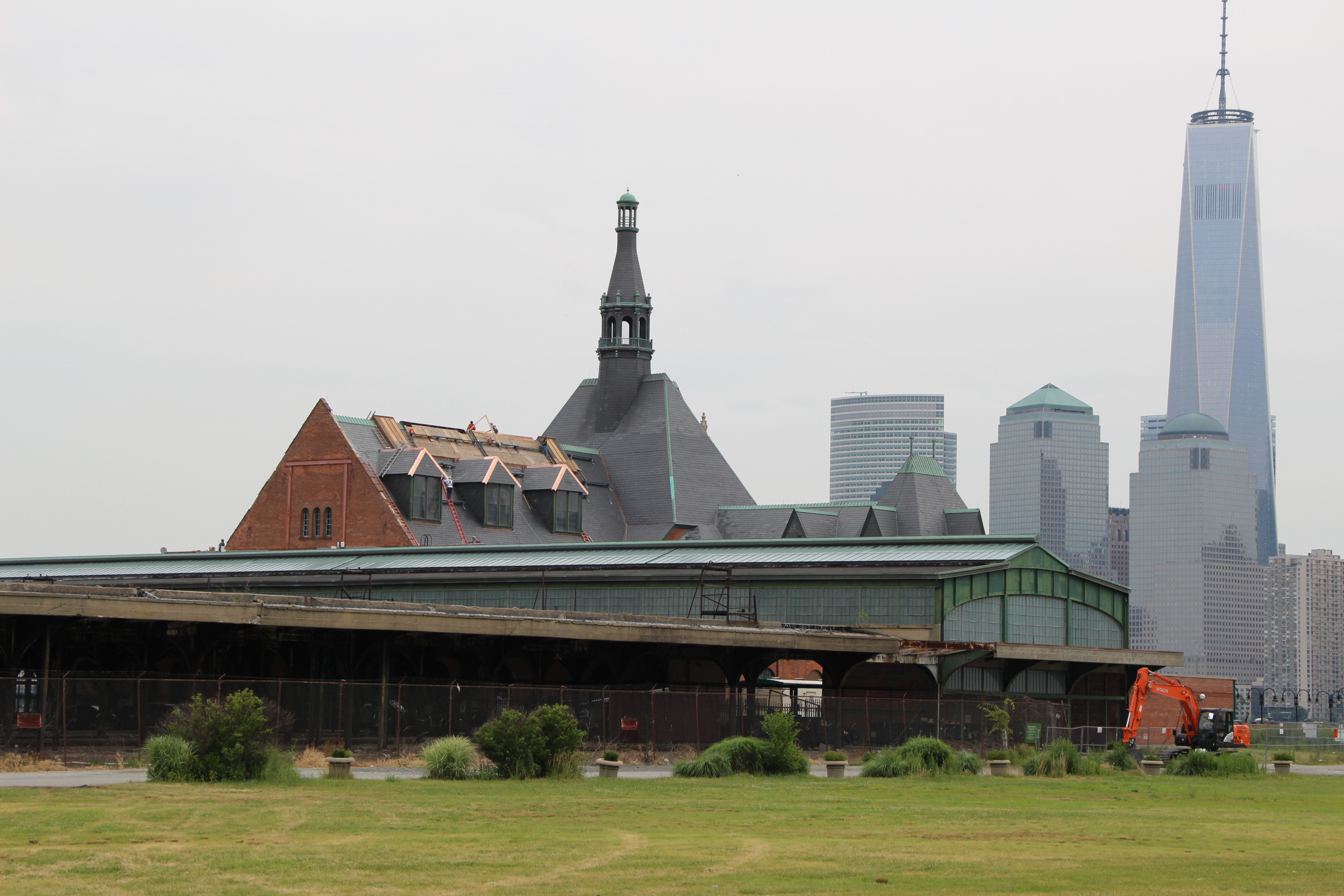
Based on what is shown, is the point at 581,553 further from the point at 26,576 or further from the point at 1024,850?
the point at 1024,850

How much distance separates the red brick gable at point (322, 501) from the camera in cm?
8338

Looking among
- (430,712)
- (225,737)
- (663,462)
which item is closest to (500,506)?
(663,462)

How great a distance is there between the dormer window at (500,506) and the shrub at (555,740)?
51.8 metres

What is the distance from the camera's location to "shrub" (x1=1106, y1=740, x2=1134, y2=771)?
151ft

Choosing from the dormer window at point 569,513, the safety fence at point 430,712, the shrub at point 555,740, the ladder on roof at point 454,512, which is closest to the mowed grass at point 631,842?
the shrub at point 555,740

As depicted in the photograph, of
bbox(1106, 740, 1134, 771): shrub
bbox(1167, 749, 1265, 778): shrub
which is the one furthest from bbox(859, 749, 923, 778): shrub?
bbox(1167, 749, 1265, 778): shrub

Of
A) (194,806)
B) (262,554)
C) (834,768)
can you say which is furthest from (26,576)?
(194,806)

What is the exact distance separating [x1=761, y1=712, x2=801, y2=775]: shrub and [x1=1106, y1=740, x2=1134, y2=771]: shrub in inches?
449

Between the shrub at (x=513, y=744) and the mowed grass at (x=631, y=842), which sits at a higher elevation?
the shrub at (x=513, y=744)

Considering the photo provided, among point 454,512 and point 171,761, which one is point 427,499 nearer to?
point 454,512

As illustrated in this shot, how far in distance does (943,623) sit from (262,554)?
35.1m

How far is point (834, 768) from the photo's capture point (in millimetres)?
37969

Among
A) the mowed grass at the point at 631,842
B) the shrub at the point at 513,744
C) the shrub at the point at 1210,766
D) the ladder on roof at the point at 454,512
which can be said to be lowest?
the shrub at the point at 1210,766

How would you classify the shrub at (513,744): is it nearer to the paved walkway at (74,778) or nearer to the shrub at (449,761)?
the shrub at (449,761)
